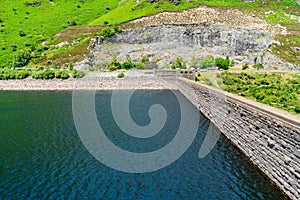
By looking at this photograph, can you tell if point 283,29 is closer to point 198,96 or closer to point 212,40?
point 212,40

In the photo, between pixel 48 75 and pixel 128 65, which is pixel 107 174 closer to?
pixel 48 75

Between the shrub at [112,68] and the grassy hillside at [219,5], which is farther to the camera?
the grassy hillside at [219,5]

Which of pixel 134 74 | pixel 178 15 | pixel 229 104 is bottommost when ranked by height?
pixel 134 74

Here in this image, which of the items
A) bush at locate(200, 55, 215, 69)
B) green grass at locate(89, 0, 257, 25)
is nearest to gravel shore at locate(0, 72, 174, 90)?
bush at locate(200, 55, 215, 69)

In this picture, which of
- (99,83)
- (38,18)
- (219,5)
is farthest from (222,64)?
(38,18)

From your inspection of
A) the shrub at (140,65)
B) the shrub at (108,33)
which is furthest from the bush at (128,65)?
the shrub at (108,33)

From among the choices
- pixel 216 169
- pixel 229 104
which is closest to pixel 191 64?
pixel 229 104

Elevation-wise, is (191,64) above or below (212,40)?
below

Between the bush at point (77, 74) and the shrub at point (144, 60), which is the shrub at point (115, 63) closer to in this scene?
the shrub at point (144, 60)
